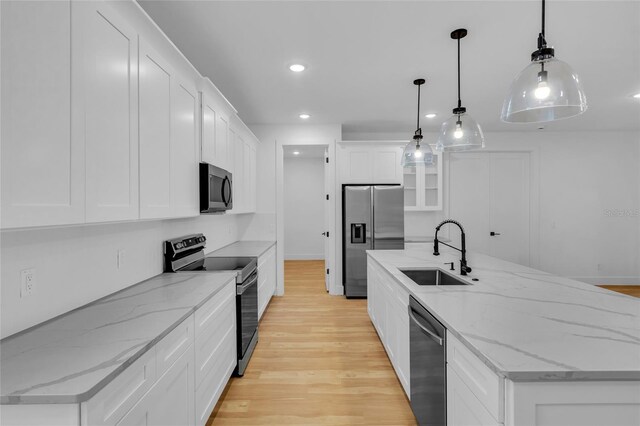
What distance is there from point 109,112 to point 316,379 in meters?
2.31

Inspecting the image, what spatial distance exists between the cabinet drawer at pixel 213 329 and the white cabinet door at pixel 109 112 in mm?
706

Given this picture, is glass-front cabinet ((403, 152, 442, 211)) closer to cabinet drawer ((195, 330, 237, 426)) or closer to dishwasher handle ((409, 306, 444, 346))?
dishwasher handle ((409, 306, 444, 346))

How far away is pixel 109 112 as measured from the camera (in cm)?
142

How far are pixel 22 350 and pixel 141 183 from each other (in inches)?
33.7

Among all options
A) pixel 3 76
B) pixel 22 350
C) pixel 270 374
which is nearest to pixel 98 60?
pixel 3 76

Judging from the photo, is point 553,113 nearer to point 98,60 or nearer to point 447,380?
point 447,380

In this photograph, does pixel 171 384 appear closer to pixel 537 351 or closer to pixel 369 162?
pixel 537 351

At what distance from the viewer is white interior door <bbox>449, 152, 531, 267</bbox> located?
18.6ft

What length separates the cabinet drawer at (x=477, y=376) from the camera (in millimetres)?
1068

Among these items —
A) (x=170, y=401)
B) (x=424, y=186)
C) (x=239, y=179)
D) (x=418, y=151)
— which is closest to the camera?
(x=170, y=401)

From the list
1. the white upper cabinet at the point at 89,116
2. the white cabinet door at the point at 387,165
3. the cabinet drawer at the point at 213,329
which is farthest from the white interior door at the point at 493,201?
the white upper cabinet at the point at 89,116

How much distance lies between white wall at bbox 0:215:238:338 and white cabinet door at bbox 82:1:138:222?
303mm

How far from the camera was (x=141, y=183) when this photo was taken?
1.70 meters

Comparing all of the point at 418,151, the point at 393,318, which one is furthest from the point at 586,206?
the point at 393,318
